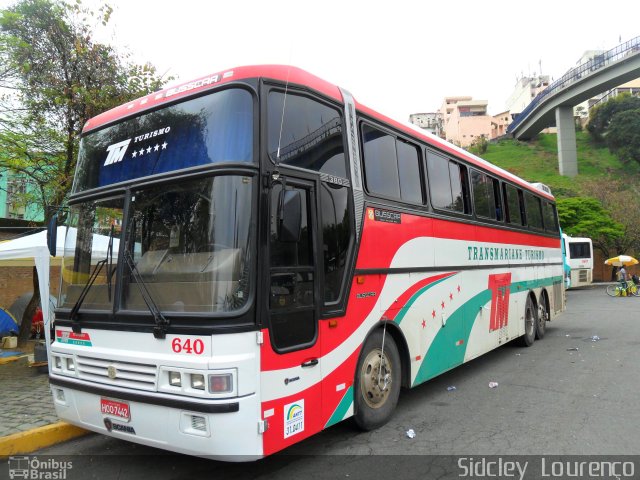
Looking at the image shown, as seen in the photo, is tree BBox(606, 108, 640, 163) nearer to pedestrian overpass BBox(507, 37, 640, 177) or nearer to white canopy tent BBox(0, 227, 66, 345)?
pedestrian overpass BBox(507, 37, 640, 177)

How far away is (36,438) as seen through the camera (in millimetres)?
4941

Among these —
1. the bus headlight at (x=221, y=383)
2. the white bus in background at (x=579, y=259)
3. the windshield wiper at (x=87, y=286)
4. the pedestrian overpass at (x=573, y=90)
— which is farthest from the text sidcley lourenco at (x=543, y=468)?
the pedestrian overpass at (x=573, y=90)

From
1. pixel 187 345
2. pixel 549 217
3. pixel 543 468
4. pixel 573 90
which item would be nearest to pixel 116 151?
pixel 187 345

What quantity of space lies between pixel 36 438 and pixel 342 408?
10.6 feet

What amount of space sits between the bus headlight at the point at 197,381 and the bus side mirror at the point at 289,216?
119 centimetres

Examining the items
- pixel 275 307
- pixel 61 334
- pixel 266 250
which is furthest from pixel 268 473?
pixel 61 334

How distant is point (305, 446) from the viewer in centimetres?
474

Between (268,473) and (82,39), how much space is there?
31.9 feet

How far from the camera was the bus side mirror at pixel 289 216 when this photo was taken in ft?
12.2

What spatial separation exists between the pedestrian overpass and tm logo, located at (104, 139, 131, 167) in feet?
182

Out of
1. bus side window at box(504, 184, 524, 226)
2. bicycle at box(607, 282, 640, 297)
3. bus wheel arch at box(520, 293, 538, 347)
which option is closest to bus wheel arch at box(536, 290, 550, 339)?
bus wheel arch at box(520, 293, 538, 347)

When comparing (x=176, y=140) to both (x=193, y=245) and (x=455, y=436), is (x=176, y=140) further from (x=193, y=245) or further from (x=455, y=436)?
(x=455, y=436)

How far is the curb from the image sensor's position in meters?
4.75

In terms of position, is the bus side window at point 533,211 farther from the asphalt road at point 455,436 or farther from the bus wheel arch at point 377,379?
the bus wheel arch at point 377,379
